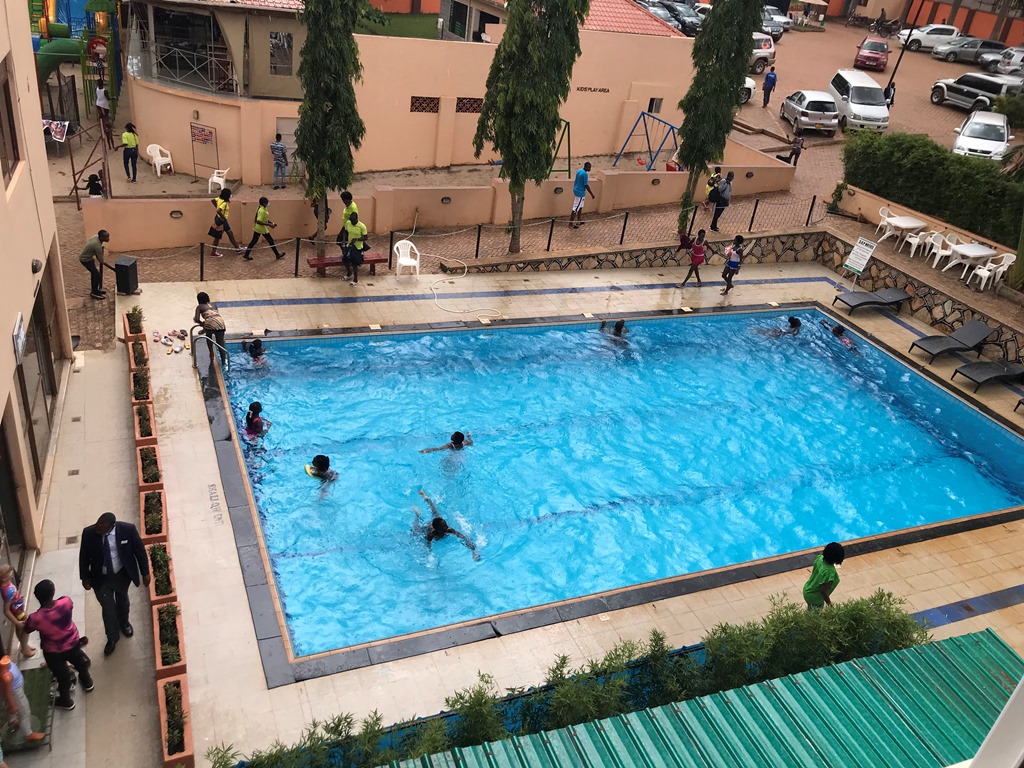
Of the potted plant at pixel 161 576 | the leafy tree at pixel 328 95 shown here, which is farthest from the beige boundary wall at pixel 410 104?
the potted plant at pixel 161 576

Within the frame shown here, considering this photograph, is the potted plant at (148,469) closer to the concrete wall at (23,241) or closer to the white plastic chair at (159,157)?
the concrete wall at (23,241)

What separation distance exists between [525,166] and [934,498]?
11365mm

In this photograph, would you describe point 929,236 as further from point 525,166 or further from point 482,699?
point 482,699

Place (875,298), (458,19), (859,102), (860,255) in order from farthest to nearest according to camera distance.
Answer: (859,102) → (458,19) → (860,255) → (875,298)

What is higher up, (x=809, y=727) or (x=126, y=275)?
(x=809, y=727)

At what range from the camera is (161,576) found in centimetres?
998

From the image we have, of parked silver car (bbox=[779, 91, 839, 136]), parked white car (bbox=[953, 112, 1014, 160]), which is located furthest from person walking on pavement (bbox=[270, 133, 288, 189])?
parked white car (bbox=[953, 112, 1014, 160])

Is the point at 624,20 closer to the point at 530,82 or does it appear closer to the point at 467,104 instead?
the point at 467,104

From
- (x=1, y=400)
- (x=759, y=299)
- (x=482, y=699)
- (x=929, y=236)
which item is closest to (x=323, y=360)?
(x=1, y=400)

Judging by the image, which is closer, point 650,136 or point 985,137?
point 985,137

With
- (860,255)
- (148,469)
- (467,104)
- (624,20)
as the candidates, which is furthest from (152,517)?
(624,20)

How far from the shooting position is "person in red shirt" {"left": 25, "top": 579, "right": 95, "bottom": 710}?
820cm

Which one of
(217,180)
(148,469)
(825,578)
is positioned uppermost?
(825,578)

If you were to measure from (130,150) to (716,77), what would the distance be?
15.7m
